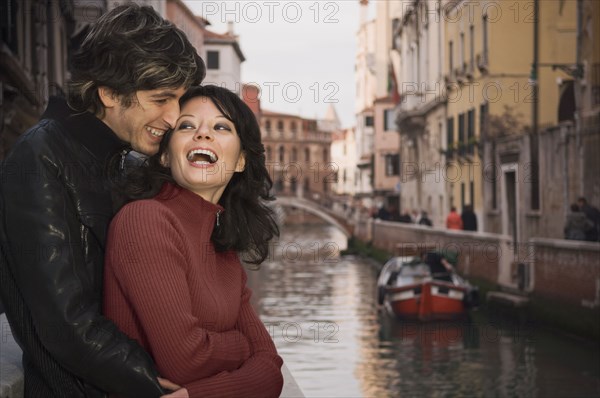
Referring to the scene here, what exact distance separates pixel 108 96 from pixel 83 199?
9.8 inches

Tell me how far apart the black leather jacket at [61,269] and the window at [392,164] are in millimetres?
48230

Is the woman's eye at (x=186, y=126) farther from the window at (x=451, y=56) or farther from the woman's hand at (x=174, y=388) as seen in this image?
the window at (x=451, y=56)

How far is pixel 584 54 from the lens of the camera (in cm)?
2038

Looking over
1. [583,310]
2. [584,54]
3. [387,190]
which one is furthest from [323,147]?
Result: [583,310]

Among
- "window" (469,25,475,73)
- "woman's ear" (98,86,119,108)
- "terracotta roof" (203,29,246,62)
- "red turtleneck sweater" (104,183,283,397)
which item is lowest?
"red turtleneck sweater" (104,183,283,397)

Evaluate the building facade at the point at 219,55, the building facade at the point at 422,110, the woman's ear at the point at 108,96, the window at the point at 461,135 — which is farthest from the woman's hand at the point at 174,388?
the building facade at the point at 219,55

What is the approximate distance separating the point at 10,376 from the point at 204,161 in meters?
0.71

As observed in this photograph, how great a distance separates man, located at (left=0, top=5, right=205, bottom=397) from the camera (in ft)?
7.28

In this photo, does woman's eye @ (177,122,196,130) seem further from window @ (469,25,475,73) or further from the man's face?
Answer: window @ (469,25,475,73)

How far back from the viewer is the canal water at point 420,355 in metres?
10.9

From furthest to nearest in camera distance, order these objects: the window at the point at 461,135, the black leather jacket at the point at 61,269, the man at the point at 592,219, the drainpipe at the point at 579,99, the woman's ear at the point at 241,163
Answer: the window at the point at 461,135
the drainpipe at the point at 579,99
the man at the point at 592,219
the woman's ear at the point at 241,163
the black leather jacket at the point at 61,269

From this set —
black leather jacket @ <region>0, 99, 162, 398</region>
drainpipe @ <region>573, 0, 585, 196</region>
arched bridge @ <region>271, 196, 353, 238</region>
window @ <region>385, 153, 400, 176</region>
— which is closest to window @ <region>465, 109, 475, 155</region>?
drainpipe @ <region>573, 0, 585, 196</region>

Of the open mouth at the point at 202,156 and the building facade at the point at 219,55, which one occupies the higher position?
the building facade at the point at 219,55

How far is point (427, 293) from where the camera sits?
17453mm
